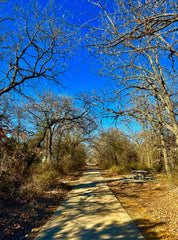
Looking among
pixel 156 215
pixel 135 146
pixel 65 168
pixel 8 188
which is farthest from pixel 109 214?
Result: pixel 135 146

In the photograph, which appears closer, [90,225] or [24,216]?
[90,225]

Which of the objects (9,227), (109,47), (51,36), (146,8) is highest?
(51,36)

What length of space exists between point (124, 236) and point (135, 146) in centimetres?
1636

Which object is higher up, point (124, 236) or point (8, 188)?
point (8, 188)

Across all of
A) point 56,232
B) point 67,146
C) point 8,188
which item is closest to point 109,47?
point 56,232

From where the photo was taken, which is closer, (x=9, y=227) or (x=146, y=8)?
(x=146, y=8)

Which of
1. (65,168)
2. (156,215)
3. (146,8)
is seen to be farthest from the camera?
(65,168)

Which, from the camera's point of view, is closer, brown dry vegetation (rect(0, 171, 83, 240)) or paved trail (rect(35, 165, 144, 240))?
paved trail (rect(35, 165, 144, 240))

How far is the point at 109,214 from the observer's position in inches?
199

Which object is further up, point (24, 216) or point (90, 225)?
point (24, 216)

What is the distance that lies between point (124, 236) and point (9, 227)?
9.40 ft

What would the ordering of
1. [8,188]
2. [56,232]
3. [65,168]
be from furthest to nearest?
[65,168]
[8,188]
[56,232]

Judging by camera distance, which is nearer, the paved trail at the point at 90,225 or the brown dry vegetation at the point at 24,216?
the paved trail at the point at 90,225

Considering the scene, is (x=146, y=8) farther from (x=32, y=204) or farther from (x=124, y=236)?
(x=32, y=204)
